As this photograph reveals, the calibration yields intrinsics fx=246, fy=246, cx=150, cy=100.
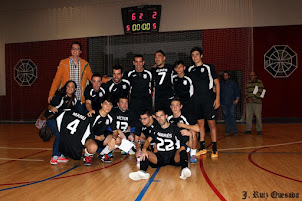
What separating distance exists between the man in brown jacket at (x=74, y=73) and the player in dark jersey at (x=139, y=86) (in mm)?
856

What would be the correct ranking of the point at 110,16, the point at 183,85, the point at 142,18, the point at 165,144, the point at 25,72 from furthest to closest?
the point at 25,72
the point at 110,16
the point at 142,18
the point at 183,85
the point at 165,144

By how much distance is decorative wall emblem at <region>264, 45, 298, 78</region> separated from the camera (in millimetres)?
11109

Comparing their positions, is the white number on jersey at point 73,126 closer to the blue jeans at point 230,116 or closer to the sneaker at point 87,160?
the sneaker at point 87,160

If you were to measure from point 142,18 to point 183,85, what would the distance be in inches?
235

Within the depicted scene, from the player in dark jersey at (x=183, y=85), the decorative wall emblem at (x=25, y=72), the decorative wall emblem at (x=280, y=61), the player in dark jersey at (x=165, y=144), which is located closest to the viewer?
the player in dark jersey at (x=165, y=144)

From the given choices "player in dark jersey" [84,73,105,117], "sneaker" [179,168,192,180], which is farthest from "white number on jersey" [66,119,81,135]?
"sneaker" [179,168,192,180]

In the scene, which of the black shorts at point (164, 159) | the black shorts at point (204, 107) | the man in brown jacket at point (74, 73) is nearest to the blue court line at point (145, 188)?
the black shorts at point (164, 159)

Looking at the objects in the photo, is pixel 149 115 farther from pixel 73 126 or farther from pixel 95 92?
pixel 95 92

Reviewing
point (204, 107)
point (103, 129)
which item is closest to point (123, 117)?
point (103, 129)

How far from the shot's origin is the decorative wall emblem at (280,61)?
11.1 metres

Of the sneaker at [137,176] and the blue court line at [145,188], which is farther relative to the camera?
the sneaker at [137,176]

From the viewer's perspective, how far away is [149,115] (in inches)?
151

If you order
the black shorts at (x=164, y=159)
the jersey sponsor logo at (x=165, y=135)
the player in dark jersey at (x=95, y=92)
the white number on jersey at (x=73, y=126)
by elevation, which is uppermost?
the player in dark jersey at (x=95, y=92)

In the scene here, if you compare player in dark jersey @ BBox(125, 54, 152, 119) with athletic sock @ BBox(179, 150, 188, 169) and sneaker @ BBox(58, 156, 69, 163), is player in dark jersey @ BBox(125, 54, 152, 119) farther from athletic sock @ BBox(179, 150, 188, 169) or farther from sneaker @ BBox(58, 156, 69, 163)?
athletic sock @ BBox(179, 150, 188, 169)
